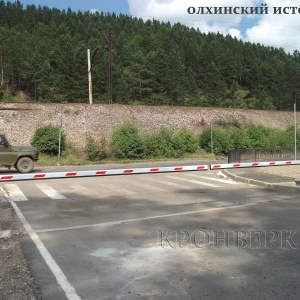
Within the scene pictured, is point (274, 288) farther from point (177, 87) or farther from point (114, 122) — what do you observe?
point (177, 87)

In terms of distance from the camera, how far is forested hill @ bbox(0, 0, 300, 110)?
2493 inches

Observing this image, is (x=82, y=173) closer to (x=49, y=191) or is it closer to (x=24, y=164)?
(x=24, y=164)

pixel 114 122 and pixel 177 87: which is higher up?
pixel 177 87

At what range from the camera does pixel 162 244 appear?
6.48 metres

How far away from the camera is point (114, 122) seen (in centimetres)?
4156

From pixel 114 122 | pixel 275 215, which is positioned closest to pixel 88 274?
pixel 275 215

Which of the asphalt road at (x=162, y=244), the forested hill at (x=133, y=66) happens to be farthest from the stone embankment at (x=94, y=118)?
the asphalt road at (x=162, y=244)

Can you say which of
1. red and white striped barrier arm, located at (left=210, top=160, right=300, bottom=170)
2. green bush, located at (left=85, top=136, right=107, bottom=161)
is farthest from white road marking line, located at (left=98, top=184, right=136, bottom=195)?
green bush, located at (left=85, top=136, right=107, bottom=161)

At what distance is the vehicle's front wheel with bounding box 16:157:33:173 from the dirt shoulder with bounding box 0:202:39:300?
12435 millimetres

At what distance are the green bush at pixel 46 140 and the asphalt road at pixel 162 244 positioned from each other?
849 inches

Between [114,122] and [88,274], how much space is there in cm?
3692

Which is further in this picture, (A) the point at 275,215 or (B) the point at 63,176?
(B) the point at 63,176

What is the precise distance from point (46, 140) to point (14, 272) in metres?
29.4

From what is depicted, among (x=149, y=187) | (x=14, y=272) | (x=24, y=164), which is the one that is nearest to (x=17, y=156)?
(x=24, y=164)
